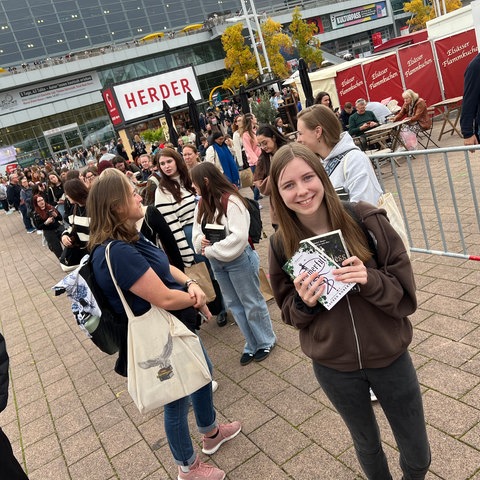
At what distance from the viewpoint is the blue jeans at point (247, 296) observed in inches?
151

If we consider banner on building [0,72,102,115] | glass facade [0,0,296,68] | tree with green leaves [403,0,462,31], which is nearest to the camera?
banner on building [0,72,102,115]

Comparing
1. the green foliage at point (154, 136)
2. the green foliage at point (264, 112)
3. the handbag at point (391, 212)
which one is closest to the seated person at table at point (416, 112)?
the green foliage at point (264, 112)

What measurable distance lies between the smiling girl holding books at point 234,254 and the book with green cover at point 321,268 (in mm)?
1958

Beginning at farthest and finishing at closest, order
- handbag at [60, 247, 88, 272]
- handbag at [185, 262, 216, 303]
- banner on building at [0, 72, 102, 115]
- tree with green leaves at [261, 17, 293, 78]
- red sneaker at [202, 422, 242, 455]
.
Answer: banner on building at [0, 72, 102, 115]
tree with green leaves at [261, 17, 293, 78]
handbag at [60, 247, 88, 272]
handbag at [185, 262, 216, 303]
red sneaker at [202, 422, 242, 455]

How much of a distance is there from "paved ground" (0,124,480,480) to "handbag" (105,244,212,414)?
0.85 m

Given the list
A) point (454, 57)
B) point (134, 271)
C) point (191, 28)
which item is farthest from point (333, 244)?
point (191, 28)

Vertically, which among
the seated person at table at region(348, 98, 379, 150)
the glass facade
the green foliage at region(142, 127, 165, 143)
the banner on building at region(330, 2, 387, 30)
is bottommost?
the seated person at table at region(348, 98, 379, 150)

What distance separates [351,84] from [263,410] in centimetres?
1381

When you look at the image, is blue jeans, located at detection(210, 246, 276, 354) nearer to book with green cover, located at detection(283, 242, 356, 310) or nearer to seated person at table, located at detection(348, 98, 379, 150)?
book with green cover, located at detection(283, 242, 356, 310)

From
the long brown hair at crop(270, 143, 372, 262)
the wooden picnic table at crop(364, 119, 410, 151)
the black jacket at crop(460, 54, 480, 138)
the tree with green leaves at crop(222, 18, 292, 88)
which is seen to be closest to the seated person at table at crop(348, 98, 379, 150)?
the wooden picnic table at crop(364, 119, 410, 151)

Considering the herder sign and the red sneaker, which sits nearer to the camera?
the red sneaker

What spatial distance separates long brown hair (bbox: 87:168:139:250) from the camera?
92.0 inches

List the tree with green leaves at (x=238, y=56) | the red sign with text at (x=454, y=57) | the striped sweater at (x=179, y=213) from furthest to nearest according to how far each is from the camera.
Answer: the tree with green leaves at (x=238, y=56)
the red sign with text at (x=454, y=57)
the striped sweater at (x=179, y=213)

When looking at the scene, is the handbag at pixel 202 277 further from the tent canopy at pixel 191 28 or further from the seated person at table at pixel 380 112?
the tent canopy at pixel 191 28
